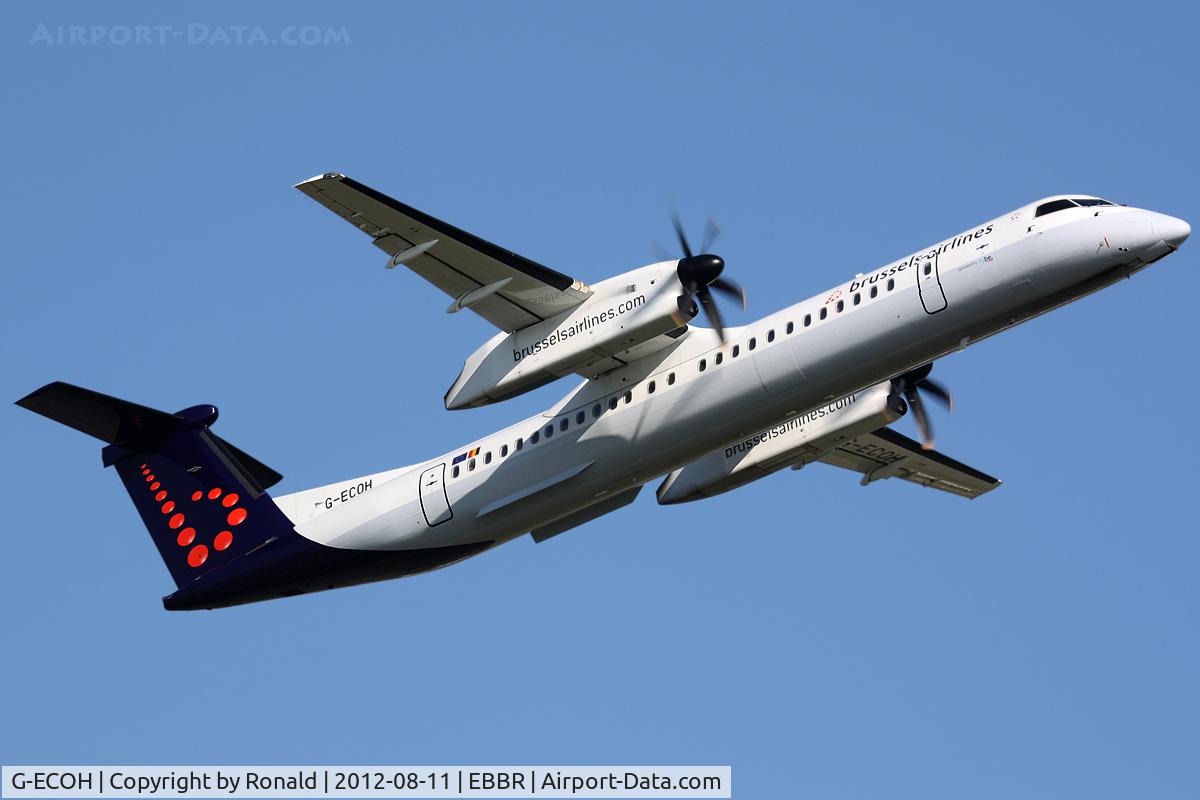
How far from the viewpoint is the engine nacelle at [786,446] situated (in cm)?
2544

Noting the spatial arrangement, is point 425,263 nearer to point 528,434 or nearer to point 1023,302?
point 528,434

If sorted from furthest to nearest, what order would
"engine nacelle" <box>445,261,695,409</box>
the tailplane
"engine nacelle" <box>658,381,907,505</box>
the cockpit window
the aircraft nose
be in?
the tailplane → "engine nacelle" <box>658,381,907,505</box> → "engine nacelle" <box>445,261,695,409</box> → the cockpit window → the aircraft nose

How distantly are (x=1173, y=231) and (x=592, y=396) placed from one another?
8684 millimetres

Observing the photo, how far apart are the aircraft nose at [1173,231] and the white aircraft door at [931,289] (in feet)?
9.79

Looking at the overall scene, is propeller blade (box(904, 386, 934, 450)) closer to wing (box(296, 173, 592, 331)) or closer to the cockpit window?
the cockpit window

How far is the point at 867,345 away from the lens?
2216cm

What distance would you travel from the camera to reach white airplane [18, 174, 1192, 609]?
2175 cm

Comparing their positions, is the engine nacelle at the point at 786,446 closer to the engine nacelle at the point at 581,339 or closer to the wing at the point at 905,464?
the wing at the point at 905,464

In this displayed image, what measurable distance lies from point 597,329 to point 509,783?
679cm

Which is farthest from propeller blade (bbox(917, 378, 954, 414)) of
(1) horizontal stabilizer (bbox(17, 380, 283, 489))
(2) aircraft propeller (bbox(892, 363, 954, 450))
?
(1) horizontal stabilizer (bbox(17, 380, 283, 489))

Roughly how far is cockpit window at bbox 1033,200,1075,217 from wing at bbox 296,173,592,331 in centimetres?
653

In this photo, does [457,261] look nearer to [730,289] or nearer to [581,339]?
[581,339]

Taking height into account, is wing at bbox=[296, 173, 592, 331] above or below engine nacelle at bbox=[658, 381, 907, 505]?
above

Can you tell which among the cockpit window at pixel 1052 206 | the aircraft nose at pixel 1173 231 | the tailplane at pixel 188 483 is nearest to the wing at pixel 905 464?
the cockpit window at pixel 1052 206
